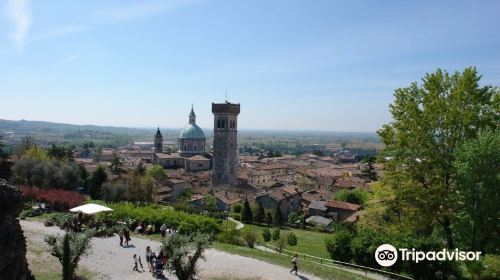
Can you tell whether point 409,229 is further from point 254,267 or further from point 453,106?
point 254,267

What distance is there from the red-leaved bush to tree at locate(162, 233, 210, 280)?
17.6 metres

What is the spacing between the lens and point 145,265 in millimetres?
19547

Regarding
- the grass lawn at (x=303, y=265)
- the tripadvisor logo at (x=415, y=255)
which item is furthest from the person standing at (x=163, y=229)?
the tripadvisor logo at (x=415, y=255)

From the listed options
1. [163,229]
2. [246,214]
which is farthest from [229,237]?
[246,214]

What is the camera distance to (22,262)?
11055 mm

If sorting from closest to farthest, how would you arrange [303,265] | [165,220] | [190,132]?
[303,265]
[165,220]
[190,132]

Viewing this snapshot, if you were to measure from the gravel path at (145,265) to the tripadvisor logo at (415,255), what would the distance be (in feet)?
12.1

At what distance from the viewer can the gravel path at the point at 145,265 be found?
18031 millimetres

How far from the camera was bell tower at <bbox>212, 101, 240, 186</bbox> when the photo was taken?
6794 cm

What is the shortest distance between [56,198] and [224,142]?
123 feet

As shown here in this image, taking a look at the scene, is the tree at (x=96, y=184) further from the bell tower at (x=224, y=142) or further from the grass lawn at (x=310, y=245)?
the grass lawn at (x=310, y=245)

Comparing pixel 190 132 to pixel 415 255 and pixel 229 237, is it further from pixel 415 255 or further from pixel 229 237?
pixel 415 255

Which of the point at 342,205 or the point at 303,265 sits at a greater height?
the point at 303,265

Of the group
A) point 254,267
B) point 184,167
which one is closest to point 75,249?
point 254,267
